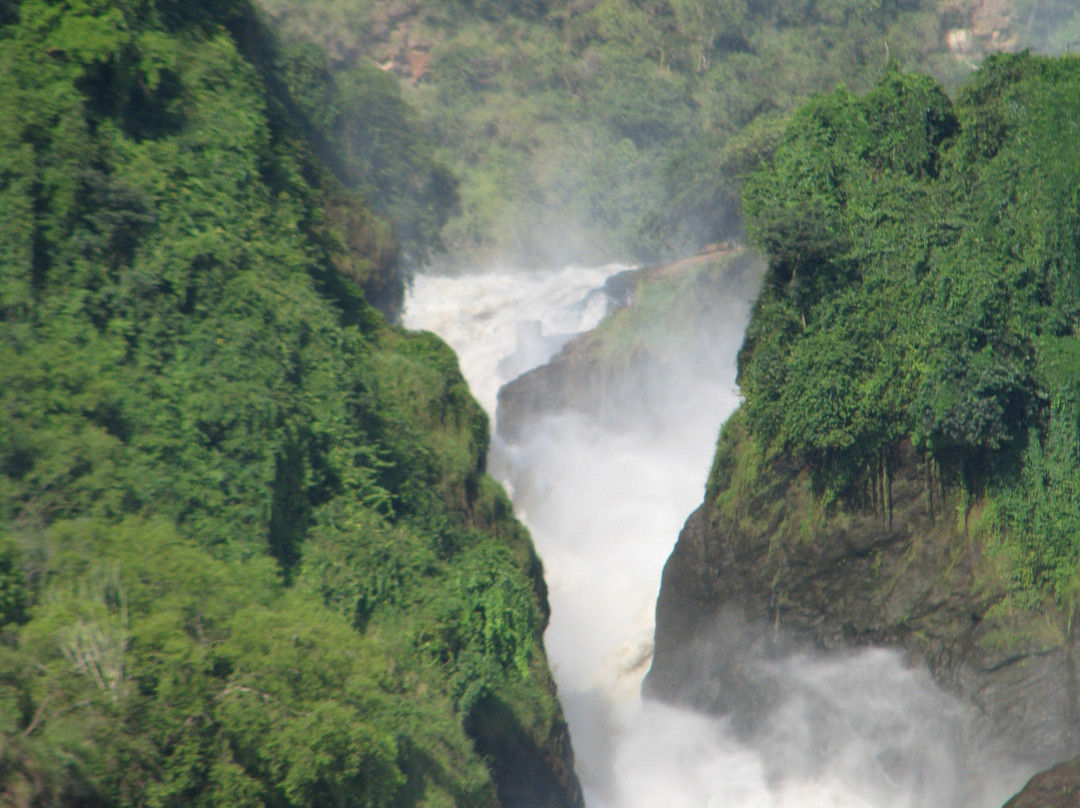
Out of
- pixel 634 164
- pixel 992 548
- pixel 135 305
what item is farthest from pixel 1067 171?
pixel 634 164

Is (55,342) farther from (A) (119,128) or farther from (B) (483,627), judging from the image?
(B) (483,627)

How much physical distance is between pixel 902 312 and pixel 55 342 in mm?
12033

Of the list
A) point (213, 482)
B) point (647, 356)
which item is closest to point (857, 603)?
point (213, 482)

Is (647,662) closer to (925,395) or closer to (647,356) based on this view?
(925,395)

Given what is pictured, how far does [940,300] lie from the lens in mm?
15539

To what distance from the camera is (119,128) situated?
13195 millimetres

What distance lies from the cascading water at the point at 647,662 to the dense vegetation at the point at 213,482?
4183 mm

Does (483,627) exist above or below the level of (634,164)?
below

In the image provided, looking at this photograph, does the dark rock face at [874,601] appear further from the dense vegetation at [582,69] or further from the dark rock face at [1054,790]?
the dense vegetation at [582,69]

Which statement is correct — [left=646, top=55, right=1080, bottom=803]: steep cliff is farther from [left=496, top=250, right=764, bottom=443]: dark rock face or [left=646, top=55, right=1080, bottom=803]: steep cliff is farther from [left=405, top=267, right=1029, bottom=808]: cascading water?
[left=496, top=250, right=764, bottom=443]: dark rock face

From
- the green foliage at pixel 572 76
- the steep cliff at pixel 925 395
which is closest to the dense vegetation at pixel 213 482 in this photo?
the steep cliff at pixel 925 395

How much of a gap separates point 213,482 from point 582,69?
182 feet

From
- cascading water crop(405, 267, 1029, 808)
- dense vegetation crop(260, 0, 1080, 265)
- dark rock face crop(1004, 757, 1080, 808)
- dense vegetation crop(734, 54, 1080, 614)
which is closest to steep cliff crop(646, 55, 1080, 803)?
dense vegetation crop(734, 54, 1080, 614)

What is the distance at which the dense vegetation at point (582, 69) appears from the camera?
56.9m
